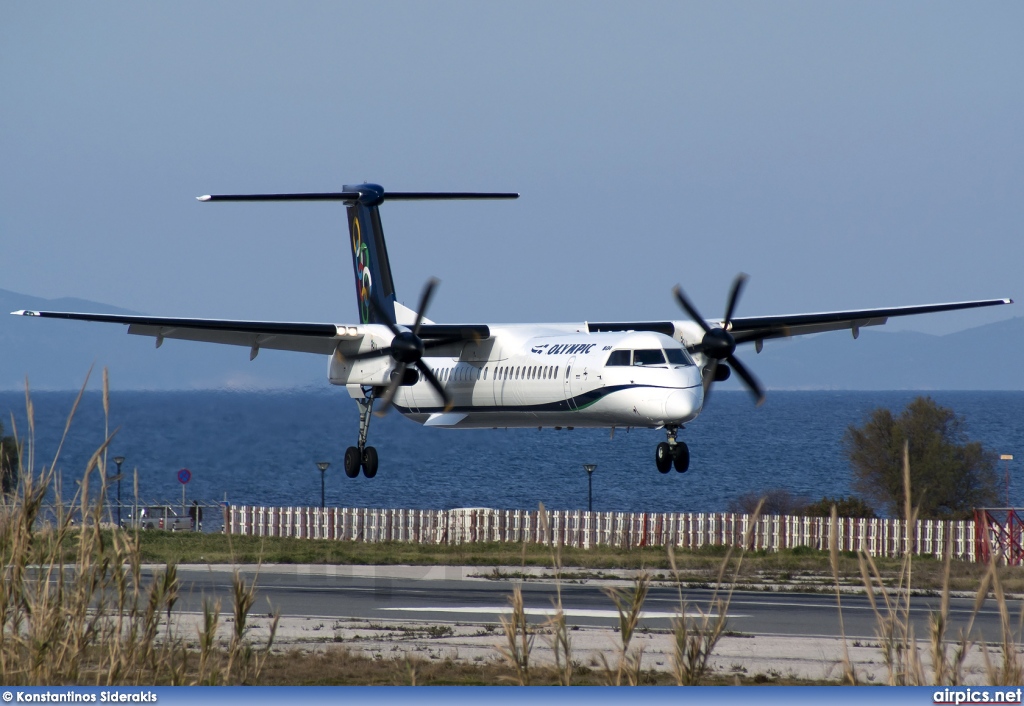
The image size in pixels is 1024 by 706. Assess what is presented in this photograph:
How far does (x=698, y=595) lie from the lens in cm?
2444

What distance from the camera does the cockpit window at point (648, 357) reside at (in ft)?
82.4

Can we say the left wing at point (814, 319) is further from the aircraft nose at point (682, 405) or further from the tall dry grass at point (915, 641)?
the tall dry grass at point (915, 641)

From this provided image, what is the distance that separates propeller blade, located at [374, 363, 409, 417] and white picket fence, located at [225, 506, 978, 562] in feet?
40.0

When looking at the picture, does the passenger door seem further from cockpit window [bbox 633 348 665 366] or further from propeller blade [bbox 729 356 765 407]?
propeller blade [bbox 729 356 765 407]

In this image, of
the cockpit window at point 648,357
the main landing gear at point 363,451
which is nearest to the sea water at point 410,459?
the main landing gear at point 363,451

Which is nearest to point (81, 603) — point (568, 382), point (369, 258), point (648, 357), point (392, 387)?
point (648, 357)

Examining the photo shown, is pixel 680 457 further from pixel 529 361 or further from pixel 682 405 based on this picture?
pixel 529 361

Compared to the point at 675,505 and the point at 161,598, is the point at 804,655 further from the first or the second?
the point at 675,505

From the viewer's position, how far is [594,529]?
44.8m

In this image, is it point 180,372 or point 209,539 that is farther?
point 180,372

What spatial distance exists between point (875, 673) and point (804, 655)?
5.77ft

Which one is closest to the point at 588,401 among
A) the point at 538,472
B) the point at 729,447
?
the point at 538,472

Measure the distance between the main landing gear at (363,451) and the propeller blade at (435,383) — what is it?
7.98 feet

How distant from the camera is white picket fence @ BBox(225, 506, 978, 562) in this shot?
42.1 m
